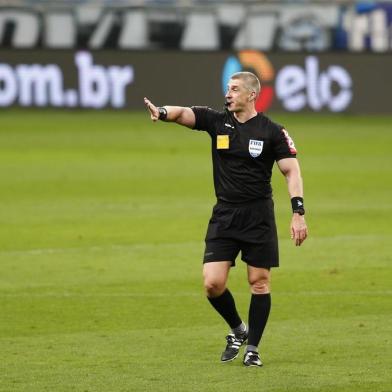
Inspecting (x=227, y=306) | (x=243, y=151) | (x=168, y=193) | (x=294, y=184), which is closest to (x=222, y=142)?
(x=243, y=151)

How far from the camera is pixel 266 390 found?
8.78 metres

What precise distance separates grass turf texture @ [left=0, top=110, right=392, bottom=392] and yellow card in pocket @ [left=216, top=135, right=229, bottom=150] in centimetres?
162

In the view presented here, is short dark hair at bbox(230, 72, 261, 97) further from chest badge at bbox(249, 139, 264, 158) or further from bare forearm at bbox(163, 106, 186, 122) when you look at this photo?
bare forearm at bbox(163, 106, 186, 122)

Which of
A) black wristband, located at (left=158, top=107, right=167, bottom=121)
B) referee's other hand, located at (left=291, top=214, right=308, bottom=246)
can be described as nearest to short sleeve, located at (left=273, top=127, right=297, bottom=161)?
referee's other hand, located at (left=291, top=214, right=308, bottom=246)

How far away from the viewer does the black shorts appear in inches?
384

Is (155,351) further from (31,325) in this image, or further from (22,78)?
(22,78)

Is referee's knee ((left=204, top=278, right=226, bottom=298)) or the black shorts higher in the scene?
the black shorts

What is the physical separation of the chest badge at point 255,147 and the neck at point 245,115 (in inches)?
7.4

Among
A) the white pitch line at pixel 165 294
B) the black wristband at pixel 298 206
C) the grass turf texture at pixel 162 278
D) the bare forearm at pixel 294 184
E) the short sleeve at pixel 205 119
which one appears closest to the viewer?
the grass turf texture at pixel 162 278

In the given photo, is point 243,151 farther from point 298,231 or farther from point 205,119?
point 298,231

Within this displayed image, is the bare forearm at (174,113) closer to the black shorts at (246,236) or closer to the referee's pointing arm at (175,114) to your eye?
the referee's pointing arm at (175,114)

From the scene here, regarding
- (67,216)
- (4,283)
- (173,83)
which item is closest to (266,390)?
A: (4,283)

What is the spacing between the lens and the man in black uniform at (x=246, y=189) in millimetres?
9703

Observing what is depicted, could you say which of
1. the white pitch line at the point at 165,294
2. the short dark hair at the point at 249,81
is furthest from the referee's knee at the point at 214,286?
the white pitch line at the point at 165,294
